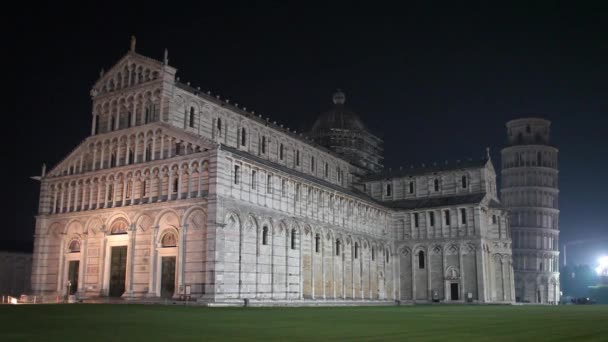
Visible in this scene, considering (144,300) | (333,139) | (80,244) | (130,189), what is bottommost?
(144,300)

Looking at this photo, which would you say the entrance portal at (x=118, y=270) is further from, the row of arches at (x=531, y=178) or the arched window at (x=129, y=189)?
Answer: the row of arches at (x=531, y=178)

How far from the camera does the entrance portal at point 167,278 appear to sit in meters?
45.7

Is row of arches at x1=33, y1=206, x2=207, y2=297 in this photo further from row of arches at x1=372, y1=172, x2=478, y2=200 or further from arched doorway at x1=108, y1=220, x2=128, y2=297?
row of arches at x1=372, y1=172, x2=478, y2=200

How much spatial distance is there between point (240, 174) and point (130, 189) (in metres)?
10.2

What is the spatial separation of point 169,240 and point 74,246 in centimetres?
1192

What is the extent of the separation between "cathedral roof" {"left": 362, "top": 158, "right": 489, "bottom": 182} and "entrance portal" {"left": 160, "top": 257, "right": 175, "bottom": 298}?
4027cm

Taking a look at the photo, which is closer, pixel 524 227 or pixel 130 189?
pixel 130 189

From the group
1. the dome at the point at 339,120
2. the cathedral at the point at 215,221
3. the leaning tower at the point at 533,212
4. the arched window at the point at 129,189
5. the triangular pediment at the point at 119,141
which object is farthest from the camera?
the leaning tower at the point at 533,212

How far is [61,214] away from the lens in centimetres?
5369

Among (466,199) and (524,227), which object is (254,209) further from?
(524,227)

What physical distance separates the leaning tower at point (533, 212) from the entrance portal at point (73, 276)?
71026 mm

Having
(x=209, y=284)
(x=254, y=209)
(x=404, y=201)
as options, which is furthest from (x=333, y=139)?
(x=209, y=284)

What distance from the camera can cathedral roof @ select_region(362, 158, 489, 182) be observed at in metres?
74.7

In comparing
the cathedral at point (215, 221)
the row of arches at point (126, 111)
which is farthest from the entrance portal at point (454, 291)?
the row of arches at point (126, 111)
